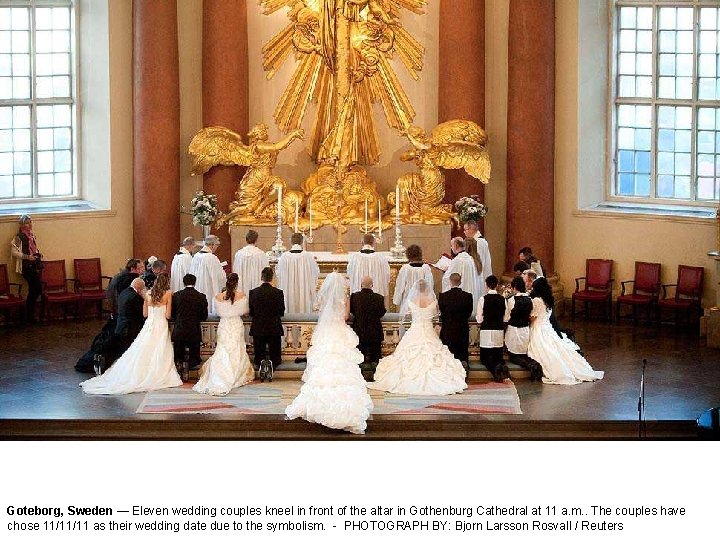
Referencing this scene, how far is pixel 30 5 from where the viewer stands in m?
22.4

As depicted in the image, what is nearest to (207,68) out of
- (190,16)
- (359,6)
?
(190,16)

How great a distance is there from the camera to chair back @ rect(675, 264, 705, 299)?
2058 centimetres

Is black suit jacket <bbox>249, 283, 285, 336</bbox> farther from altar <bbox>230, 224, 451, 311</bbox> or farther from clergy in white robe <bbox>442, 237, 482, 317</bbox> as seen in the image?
altar <bbox>230, 224, 451, 311</bbox>

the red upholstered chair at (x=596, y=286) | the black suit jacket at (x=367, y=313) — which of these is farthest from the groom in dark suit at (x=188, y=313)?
the red upholstered chair at (x=596, y=286)

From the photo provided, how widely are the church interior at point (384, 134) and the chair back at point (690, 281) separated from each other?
5cm

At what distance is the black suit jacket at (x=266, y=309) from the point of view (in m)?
16.6

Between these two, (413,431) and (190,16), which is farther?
(190,16)

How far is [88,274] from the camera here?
21.7m

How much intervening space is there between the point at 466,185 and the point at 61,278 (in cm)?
598

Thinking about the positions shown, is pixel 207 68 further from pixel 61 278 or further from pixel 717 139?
pixel 717 139

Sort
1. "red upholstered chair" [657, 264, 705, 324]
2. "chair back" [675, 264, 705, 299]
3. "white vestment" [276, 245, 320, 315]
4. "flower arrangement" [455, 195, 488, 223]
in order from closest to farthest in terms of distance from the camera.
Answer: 1. "white vestment" [276, 245, 320, 315]
2. "red upholstered chair" [657, 264, 705, 324]
3. "chair back" [675, 264, 705, 299]
4. "flower arrangement" [455, 195, 488, 223]

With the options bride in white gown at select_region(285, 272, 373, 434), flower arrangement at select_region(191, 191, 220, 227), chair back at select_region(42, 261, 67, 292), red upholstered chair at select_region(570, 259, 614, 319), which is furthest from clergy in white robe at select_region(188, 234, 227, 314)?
red upholstered chair at select_region(570, 259, 614, 319)

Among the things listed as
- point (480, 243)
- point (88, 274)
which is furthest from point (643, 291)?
point (88, 274)

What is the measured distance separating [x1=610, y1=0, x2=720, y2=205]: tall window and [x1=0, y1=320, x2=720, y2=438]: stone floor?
2.58 m
